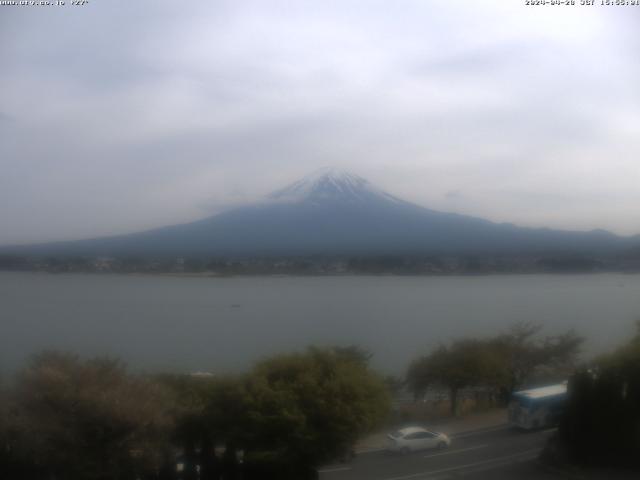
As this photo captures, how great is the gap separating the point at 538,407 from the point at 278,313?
4.32 m

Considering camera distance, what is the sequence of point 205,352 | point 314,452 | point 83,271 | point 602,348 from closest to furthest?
point 314,452 → point 602,348 → point 205,352 → point 83,271

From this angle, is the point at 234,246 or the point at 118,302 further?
the point at 234,246

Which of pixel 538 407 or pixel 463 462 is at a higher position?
pixel 538 407

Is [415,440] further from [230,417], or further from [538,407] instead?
[230,417]

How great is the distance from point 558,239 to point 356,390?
4.72 m

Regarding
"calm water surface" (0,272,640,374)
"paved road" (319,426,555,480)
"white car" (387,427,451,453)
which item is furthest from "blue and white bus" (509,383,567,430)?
"white car" (387,427,451,453)

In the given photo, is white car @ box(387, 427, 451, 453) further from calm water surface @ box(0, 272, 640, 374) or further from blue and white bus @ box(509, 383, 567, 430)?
calm water surface @ box(0, 272, 640, 374)

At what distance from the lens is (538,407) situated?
7.54m

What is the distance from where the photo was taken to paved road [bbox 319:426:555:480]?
262 inches

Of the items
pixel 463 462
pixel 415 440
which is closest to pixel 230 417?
pixel 415 440

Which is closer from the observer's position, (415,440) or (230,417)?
(230,417)

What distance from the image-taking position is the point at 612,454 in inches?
274

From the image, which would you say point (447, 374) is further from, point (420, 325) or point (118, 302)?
point (118, 302)

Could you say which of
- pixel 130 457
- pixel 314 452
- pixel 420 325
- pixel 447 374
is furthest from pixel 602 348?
pixel 130 457
